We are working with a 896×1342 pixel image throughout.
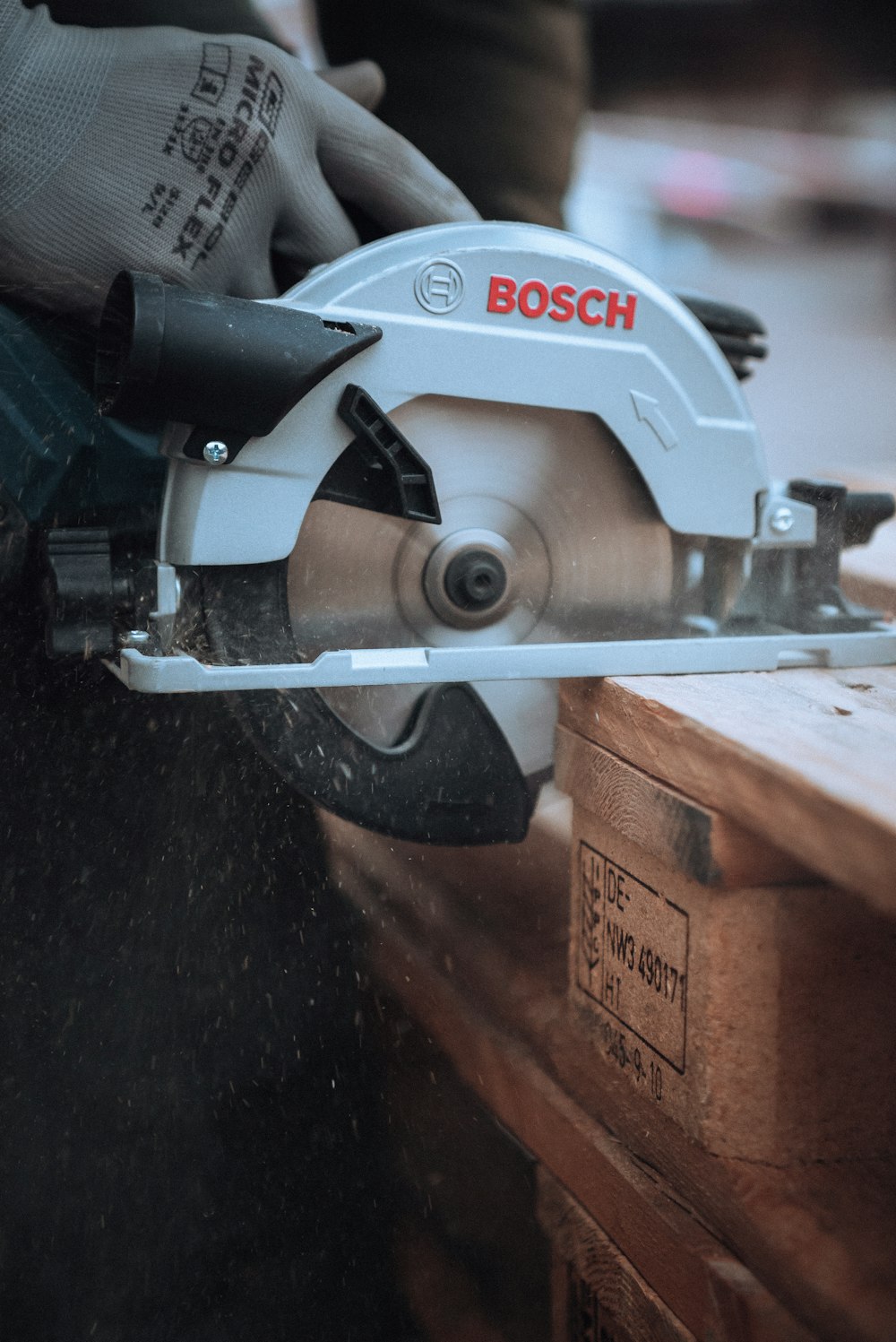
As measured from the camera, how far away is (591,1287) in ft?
3.46

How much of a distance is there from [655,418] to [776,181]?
789cm

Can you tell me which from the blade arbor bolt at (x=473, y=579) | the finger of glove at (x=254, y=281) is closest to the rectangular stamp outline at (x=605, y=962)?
the blade arbor bolt at (x=473, y=579)

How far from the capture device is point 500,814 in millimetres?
1143

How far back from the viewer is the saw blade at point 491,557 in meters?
1.06

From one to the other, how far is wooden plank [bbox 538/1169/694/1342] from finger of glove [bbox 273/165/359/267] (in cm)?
93

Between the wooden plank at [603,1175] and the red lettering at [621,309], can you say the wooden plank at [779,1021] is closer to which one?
the wooden plank at [603,1175]

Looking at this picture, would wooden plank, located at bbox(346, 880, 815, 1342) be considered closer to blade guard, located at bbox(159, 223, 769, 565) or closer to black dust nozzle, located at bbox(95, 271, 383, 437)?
blade guard, located at bbox(159, 223, 769, 565)

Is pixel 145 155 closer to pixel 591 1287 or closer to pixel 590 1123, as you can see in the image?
pixel 590 1123

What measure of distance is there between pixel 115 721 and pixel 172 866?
0.17 meters

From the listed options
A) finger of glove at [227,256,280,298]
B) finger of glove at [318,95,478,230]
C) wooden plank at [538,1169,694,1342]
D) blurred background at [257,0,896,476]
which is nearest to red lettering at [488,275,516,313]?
finger of glove at [318,95,478,230]

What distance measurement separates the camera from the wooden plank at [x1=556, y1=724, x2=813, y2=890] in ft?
2.85

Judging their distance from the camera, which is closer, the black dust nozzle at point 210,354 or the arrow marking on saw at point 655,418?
the black dust nozzle at point 210,354

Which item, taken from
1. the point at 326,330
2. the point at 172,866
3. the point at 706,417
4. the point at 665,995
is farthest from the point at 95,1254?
the point at 706,417

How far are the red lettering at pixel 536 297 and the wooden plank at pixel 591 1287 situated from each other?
82 cm
